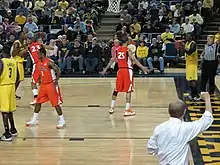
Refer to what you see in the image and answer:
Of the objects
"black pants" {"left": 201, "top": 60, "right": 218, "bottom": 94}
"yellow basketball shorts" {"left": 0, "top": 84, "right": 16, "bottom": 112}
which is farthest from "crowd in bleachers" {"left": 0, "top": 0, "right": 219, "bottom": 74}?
"yellow basketball shorts" {"left": 0, "top": 84, "right": 16, "bottom": 112}

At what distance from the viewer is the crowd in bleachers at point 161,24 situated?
1702 cm

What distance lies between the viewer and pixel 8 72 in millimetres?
8750

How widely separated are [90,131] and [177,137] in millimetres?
5146

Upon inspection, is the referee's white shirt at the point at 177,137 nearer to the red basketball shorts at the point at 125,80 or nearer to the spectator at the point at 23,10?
the red basketball shorts at the point at 125,80

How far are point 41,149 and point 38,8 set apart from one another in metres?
13.1

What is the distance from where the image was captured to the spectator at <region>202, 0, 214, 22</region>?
20484 millimetres

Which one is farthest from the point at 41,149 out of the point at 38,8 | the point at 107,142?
the point at 38,8

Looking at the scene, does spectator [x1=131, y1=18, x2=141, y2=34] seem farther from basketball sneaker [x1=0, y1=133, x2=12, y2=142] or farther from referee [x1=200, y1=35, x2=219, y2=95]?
basketball sneaker [x1=0, y1=133, x2=12, y2=142]

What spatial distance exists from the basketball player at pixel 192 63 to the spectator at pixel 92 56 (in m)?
5.30

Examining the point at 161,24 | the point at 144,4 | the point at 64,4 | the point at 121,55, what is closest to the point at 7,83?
the point at 121,55

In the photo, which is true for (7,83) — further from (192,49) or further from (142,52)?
(142,52)

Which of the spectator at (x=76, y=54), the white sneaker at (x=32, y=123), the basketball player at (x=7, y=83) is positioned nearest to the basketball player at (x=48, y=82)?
the white sneaker at (x=32, y=123)

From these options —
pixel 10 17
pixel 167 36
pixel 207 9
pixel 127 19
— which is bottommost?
pixel 167 36

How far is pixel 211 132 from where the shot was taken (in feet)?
31.1
